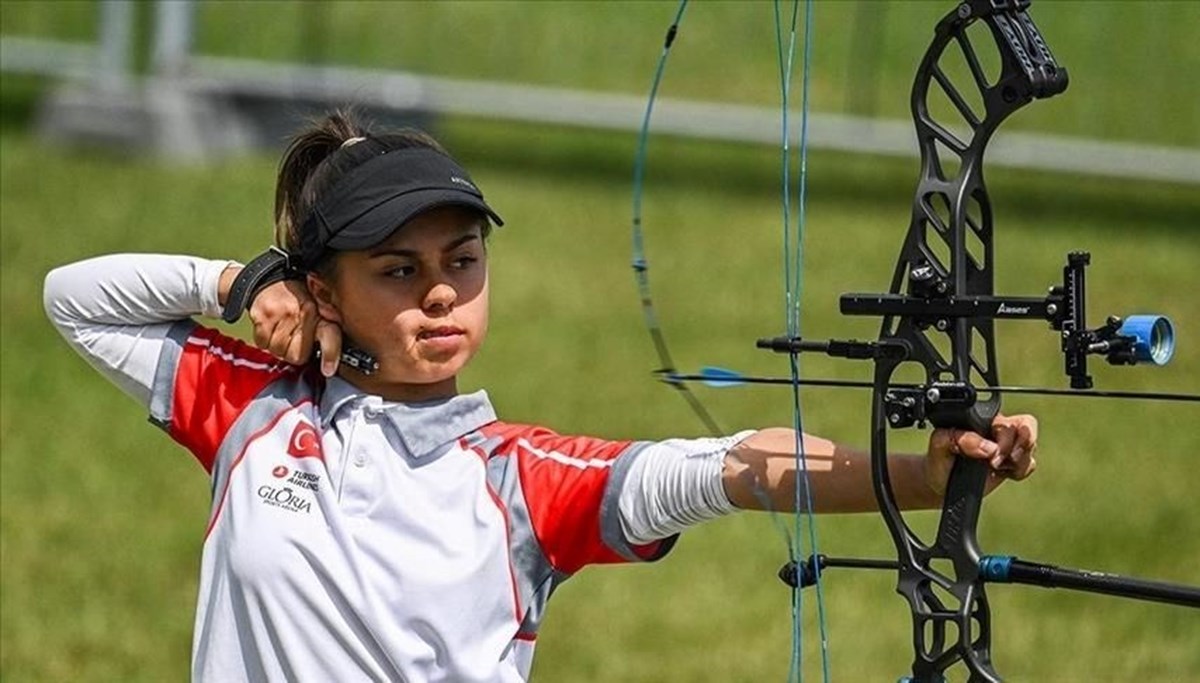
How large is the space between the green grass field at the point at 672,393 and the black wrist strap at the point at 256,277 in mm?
3031

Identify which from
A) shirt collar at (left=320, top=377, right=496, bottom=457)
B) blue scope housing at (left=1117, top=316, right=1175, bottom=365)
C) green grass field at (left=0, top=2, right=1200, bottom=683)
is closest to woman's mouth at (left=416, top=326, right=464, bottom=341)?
shirt collar at (left=320, top=377, right=496, bottom=457)

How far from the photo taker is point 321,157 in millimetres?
4387

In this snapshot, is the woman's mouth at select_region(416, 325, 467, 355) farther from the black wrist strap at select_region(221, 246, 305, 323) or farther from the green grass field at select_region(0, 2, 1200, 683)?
the green grass field at select_region(0, 2, 1200, 683)

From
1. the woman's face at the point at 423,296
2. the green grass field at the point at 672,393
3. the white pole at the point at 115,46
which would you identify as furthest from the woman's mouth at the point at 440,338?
the white pole at the point at 115,46

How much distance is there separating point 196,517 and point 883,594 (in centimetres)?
241

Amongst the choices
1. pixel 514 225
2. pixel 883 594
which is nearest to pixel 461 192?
pixel 883 594

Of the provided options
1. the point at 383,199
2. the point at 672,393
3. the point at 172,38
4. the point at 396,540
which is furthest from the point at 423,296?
the point at 172,38

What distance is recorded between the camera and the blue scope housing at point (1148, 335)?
360 centimetres

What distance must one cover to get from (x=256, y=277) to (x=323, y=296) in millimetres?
119

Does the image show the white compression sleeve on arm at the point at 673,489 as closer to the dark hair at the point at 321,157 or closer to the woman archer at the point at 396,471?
the woman archer at the point at 396,471

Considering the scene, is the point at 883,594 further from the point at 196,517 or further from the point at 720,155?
the point at 720,155

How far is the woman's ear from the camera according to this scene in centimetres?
425

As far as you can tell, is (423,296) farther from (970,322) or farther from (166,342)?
(970,322)

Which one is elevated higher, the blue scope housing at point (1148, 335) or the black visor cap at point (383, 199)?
the black visor cap at point (383, 199)
